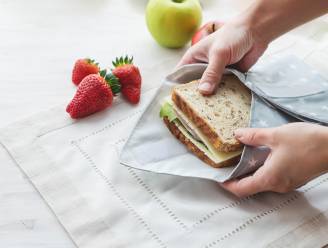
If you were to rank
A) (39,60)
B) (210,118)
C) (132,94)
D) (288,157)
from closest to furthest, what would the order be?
(288,157) → (210,118) → (132,94) → (39,60)

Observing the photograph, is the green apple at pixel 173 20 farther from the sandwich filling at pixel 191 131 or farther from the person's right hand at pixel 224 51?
the sandwich filling at pixel 191 131

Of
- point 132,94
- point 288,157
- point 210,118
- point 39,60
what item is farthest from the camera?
point 39,60

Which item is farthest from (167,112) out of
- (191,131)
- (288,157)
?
(288,157)

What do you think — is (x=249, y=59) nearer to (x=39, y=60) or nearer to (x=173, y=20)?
(x=173, y=20)

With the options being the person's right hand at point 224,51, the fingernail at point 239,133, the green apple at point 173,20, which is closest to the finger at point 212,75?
the person's right hand at point 224,51

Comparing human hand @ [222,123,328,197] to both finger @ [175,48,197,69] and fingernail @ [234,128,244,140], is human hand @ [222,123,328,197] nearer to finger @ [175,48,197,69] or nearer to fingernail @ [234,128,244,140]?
fingernail @ [234,128,244,140]


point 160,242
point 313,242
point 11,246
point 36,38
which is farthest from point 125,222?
point 36,38

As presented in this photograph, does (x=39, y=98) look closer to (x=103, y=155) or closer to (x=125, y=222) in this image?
(x=103, y=155)
